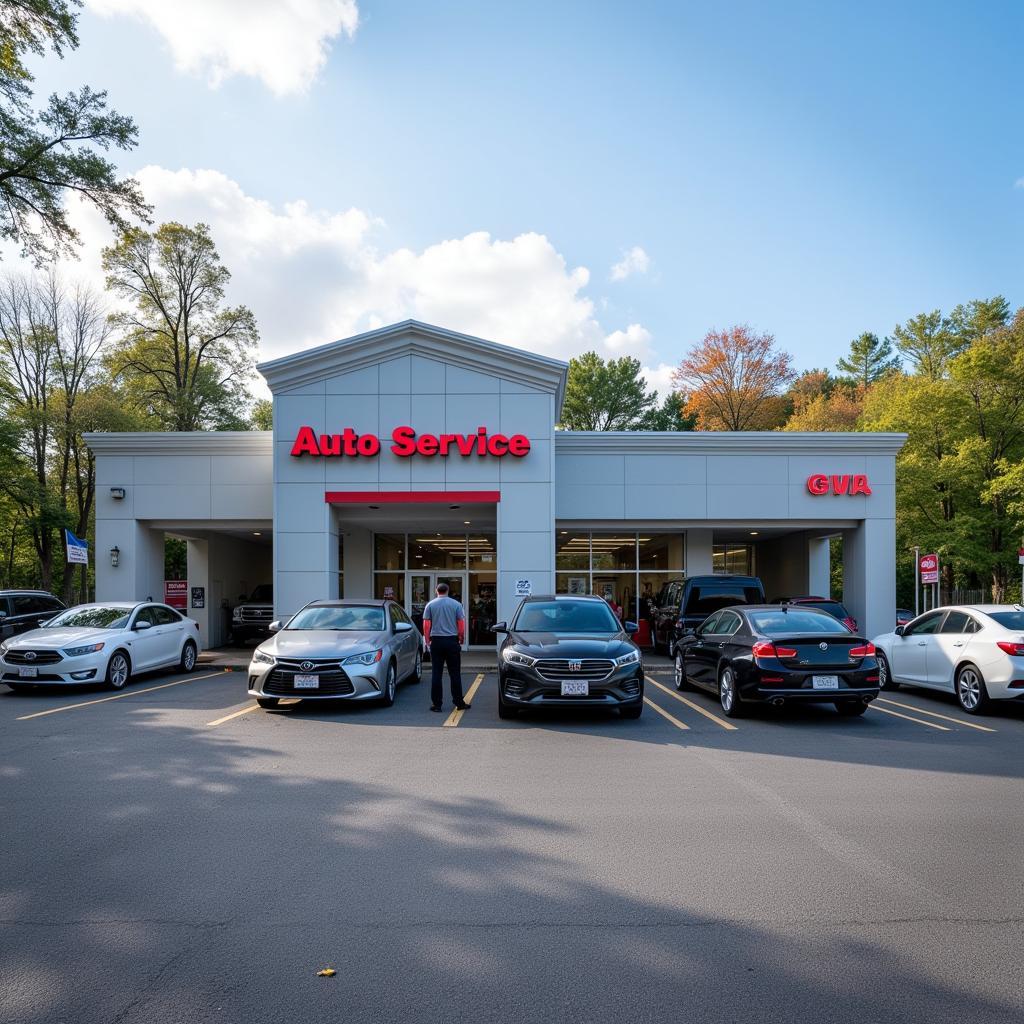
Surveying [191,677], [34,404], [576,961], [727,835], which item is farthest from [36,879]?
[34,404]

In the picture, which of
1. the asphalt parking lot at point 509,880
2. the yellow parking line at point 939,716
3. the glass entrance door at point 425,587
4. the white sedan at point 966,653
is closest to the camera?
the asphalt parking lot at point 509,880

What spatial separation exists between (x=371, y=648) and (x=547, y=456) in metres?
8.43

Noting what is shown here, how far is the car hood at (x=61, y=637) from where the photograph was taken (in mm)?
12680

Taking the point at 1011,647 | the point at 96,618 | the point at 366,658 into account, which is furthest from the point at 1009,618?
the point at 96,618

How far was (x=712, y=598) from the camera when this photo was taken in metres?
17.9

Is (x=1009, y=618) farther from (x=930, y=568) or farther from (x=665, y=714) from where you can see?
(x=930, y=568)

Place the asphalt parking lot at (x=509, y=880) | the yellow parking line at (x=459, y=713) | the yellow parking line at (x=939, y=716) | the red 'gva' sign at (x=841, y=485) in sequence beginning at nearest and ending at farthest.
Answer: the asphalt parking lot at (x=509, y=880) → the yellow parking line at (x=939, y=716) → the yellow parking line at (x=459, y=713) → the red 'gva' sign at (x=841, y=485)

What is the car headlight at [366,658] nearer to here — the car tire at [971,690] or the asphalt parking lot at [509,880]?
the asphalt parking lot at [509,880]

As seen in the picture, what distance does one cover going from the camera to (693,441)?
20562mm

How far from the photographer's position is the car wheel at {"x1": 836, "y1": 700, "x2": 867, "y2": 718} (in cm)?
1061

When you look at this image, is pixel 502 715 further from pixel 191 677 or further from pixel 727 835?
pixel 191 677

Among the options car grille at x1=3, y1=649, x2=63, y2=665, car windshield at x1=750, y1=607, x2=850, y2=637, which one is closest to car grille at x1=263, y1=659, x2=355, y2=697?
car grille at x1=3, y1=649, x2=63, y2=665

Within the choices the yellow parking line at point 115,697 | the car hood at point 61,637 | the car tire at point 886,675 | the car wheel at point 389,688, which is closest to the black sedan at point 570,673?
the car wheel at point 389,688

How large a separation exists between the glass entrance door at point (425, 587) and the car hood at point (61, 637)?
A: 30.6 feet
